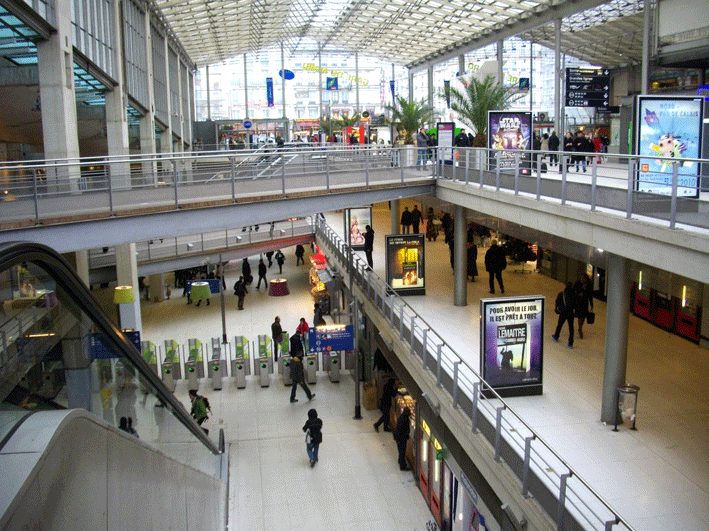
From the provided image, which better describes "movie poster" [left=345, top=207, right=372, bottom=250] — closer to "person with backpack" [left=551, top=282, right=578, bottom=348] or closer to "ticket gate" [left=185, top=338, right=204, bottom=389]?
"ticket gate" [left=185, top=338, right=204, bottom=389]

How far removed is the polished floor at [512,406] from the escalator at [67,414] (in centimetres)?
534

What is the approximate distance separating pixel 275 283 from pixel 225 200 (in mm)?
16473

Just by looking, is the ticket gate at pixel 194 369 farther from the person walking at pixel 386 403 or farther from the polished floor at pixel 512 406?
the person walking at pixel 386 403

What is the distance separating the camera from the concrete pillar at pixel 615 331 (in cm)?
961

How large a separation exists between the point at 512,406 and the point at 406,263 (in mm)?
7900

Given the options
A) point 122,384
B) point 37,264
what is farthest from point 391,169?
point 37,264

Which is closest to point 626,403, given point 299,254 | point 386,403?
point 386,403

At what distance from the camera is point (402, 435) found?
1556cm

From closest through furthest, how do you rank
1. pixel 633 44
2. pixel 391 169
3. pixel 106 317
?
pixel 106 317 → pixel 391 169 → pixel 633 44

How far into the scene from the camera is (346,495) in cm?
1435

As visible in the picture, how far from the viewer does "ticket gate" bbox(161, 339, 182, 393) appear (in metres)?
21.1

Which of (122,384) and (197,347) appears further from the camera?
(197,347)

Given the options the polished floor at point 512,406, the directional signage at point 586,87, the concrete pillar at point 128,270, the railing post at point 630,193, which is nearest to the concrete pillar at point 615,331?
the polished floor at point 512,406

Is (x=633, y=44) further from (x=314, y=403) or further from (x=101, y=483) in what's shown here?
(x=101, y=483)
